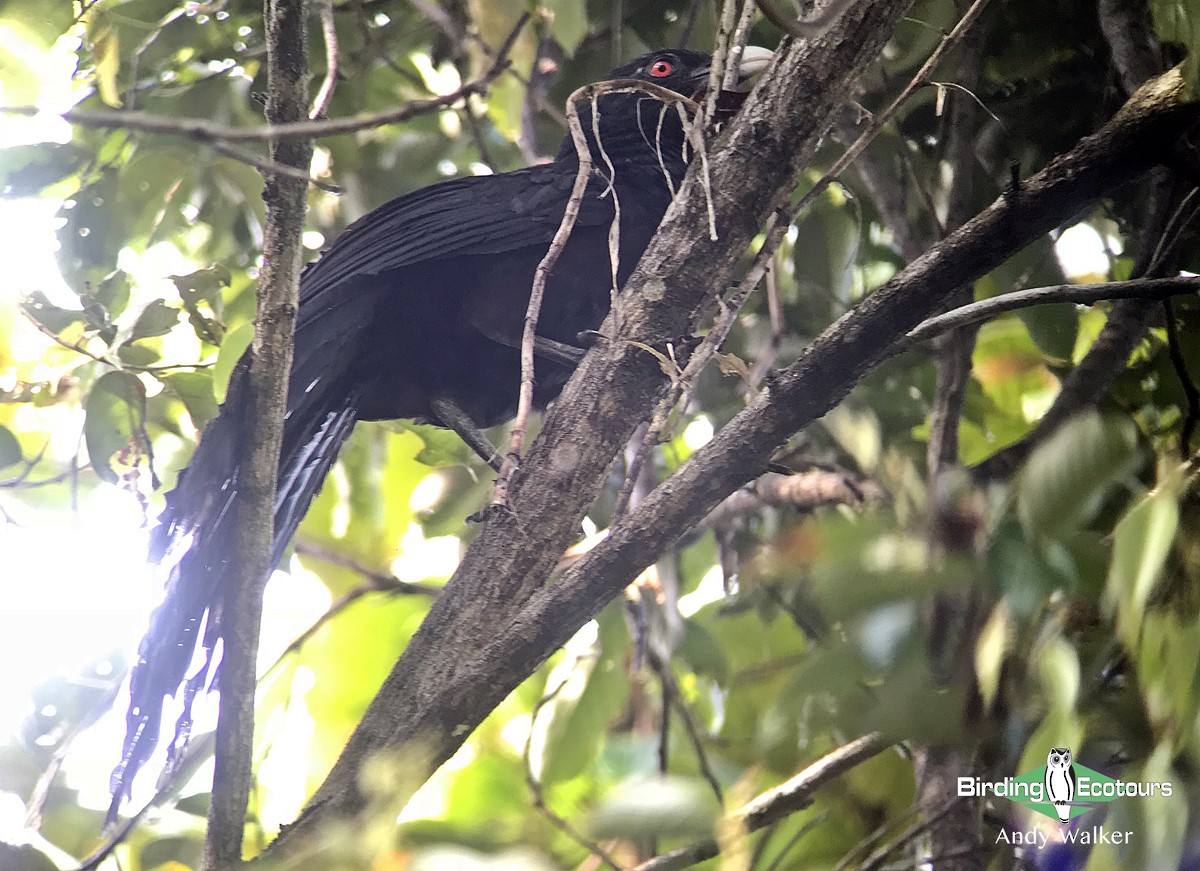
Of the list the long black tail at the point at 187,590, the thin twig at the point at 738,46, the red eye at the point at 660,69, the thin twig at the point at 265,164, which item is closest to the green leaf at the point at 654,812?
the thin twig at the point at 265,164

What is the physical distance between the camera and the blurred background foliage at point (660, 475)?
953 mm

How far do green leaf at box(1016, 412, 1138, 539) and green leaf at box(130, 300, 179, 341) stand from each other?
5.67ft

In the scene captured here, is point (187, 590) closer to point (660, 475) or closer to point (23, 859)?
point (23, 859)

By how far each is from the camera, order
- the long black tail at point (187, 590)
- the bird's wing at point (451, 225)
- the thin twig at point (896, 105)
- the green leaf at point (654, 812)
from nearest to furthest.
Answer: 1. the green leaf at point (654, 812)
2. the thin twig at point (896, 105)
3. the long black tail at point (187, 590)
4. the bird's wing at point (451, 225)

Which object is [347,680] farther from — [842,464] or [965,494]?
[965,494]

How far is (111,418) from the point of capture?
225 centimetres

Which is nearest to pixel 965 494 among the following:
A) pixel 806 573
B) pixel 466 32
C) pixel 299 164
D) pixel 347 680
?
pixel 806 573

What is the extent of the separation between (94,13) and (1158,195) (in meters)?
2.20

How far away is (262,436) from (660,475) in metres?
→ 1.80

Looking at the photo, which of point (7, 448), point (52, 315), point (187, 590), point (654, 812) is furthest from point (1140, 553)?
point (7, 448)

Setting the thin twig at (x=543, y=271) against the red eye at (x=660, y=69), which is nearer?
the thin twig at (x=543, y=271)

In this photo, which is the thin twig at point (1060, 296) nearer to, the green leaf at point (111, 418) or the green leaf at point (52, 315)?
the green leaf at point (111, 418)

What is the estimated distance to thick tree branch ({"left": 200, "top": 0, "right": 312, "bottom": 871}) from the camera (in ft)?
4.42

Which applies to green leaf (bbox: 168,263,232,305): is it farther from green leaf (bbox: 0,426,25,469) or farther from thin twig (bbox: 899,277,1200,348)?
thin twig (bbox: 899,277,1200,348)
